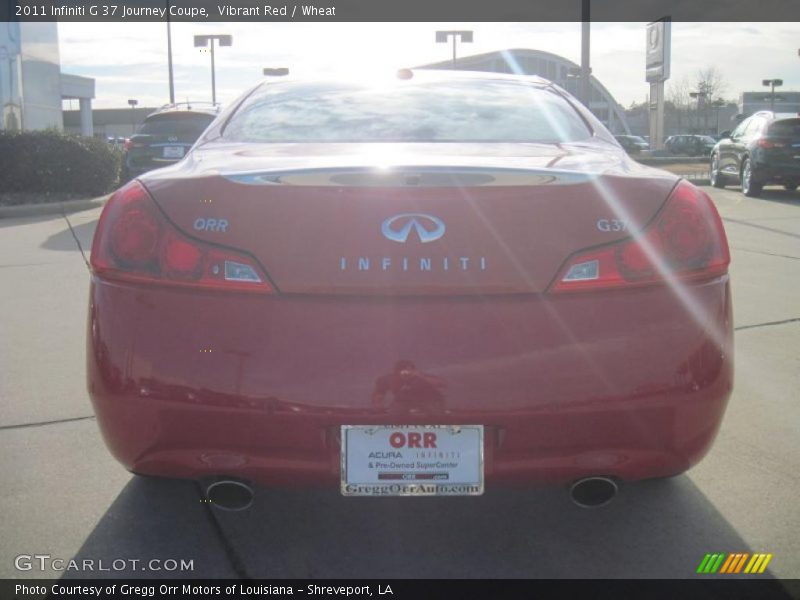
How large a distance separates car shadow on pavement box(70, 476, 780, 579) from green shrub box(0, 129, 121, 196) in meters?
12.3

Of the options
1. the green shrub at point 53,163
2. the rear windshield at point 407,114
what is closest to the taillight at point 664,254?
the rear windshield at point 407,114

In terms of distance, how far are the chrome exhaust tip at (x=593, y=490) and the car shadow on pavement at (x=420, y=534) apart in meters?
0.23

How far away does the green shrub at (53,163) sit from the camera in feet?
46.9

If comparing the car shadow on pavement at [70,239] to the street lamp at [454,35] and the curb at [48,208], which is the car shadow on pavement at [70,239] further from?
the street lamp at [454,35]

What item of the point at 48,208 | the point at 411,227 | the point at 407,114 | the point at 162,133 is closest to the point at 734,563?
the point at 411,227

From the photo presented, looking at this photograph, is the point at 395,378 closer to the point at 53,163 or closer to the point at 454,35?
the point at 53,163

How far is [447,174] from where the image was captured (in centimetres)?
251

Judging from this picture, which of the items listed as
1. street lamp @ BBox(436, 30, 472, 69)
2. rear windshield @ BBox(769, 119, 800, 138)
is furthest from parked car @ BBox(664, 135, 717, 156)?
rear windshield @ BBox(769, 119, 800, 138)

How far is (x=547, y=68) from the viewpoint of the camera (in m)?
89.0

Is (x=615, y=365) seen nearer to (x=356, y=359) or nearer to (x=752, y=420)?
(x=356, y=359)

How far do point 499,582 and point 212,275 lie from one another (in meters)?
1.19

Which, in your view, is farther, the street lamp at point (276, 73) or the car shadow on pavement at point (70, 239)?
the car shadow on pavement at point (70, 239)

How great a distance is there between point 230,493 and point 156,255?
69cm

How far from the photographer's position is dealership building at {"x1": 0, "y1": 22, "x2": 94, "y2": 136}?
Result: 17.3 meters
